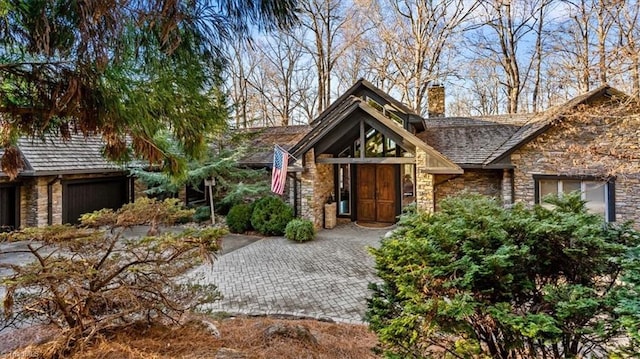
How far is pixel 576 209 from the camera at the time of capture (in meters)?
3.19

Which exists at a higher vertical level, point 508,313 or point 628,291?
point 628,291

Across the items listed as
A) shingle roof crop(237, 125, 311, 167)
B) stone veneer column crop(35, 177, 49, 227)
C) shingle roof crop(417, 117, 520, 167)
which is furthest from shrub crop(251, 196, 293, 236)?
stone veneer column crop(35, 177, 49, 227)

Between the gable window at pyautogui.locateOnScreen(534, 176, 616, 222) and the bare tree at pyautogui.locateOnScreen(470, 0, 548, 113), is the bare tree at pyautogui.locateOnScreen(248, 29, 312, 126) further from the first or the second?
the gable window at pyautogui.locateOnScreen(534, 176, 616, 222)

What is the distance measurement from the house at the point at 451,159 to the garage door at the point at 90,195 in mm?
6348

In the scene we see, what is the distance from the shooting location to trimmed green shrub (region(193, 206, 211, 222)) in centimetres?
1393

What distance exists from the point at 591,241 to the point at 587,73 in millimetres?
5654

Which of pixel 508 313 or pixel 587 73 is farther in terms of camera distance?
pixel 587 73

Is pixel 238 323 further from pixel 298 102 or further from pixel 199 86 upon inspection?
pixel 298 102

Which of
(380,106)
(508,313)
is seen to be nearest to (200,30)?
(508,313)

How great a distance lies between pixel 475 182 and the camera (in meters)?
11.8

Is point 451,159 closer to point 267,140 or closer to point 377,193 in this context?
point 377,193

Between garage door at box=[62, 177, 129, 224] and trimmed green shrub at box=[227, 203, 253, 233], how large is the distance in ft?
18.1

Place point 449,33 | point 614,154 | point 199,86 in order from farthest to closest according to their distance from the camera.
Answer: point 449,33
point 614,154
point 199,86

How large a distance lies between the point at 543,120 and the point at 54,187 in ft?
53.0
